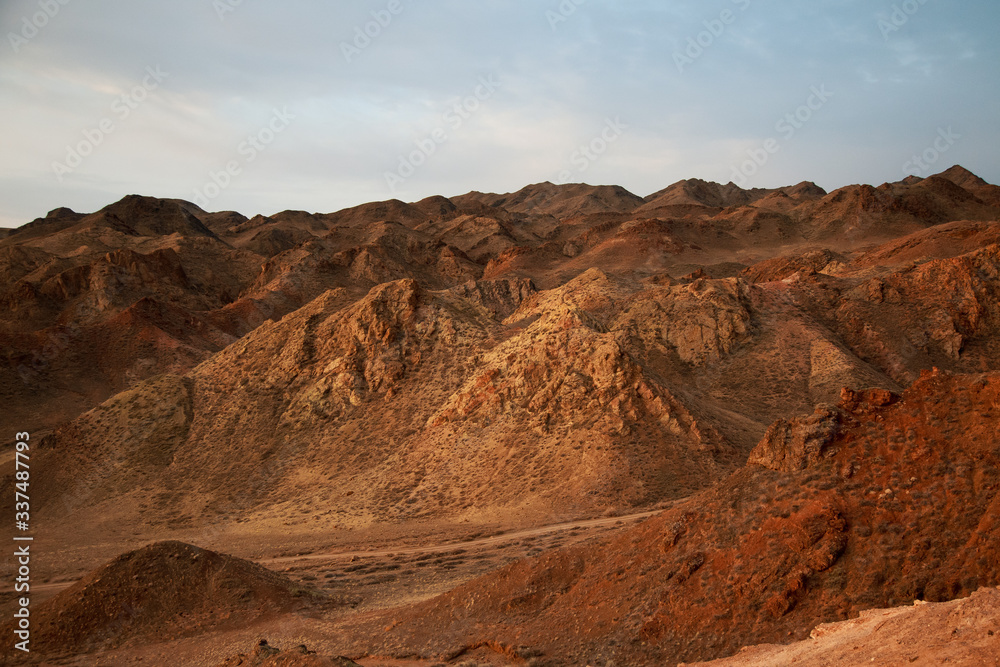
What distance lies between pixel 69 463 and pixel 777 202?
92.4 m

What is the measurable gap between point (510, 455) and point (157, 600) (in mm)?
12188

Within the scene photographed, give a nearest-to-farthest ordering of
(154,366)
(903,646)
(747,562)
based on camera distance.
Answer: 1. (903,646)
2. (747,562)
3. (154,366)

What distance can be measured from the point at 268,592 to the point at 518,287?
40.8 meters

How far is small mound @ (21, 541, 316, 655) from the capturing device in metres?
14.7

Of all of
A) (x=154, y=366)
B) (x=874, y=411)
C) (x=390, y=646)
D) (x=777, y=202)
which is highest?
(x=777, y=202)

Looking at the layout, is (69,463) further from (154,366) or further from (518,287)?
(518,287)

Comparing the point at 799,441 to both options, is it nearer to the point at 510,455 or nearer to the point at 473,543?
the point at 473,543

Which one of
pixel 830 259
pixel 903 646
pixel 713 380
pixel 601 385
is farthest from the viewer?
pixel 830 259

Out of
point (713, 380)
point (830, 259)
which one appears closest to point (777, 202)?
point (830, 259)

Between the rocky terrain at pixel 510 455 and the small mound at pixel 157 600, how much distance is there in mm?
57

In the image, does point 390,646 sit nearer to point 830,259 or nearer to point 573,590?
point 573,590

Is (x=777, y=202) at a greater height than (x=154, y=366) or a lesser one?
greater

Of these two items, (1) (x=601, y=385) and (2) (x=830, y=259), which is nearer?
(1) (x=601, y=385)

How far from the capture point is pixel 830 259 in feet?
170
